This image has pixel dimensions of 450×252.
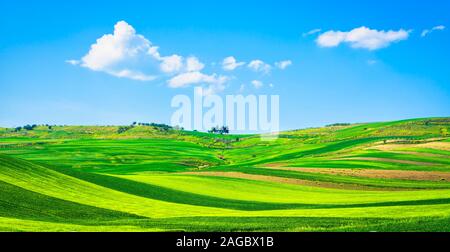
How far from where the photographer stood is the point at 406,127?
14550 centimetres

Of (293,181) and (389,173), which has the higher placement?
(389,173)

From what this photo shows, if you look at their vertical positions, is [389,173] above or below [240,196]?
above

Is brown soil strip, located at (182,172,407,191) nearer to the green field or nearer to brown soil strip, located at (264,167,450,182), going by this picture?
the green field

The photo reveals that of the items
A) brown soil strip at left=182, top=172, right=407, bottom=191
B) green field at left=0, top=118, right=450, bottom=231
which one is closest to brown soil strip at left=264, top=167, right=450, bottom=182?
green field at left=0, top=118, right=450, bottom=231

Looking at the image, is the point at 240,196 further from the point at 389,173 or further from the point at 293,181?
the point at 389,173

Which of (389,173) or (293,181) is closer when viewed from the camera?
(293,181)

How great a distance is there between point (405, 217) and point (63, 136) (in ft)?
600

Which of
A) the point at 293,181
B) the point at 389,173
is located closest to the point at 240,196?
the point at 293,181

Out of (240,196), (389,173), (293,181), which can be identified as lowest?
(240,196)

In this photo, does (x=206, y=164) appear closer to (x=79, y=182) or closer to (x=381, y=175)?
(x=381, y=175)

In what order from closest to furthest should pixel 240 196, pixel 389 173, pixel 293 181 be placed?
pixel 240 196
pixel 293 181
pixel 389 173

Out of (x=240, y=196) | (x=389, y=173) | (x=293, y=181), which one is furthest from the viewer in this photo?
(x=389, y=173)

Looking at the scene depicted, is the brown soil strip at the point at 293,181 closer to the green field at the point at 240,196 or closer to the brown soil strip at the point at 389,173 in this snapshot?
the green field at the point at 240,196

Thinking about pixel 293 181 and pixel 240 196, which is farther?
pixel 293 181
